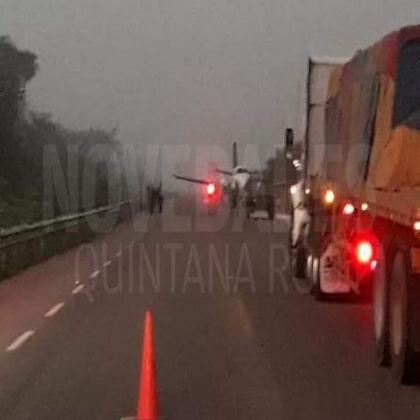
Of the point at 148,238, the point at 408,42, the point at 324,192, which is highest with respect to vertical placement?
the point at 408,42

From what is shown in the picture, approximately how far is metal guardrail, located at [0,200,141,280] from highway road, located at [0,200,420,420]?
59 centimetres

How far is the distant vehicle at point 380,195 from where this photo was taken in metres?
13.8

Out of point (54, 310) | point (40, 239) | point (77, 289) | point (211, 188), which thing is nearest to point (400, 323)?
point (54, 310)

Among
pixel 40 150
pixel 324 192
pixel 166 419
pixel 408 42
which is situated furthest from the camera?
pixel 40 150

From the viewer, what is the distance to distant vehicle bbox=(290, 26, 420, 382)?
13.8 m

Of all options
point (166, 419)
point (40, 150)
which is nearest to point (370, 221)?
point (166, 419)

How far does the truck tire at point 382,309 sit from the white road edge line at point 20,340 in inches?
159

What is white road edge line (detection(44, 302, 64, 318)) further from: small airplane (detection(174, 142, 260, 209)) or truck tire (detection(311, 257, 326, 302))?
small airplane (detection(174, 142, 260, 209))

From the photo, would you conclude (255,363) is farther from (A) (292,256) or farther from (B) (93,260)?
(B) (93,260)

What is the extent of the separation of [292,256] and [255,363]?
1313cm

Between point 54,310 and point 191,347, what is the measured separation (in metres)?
5.25

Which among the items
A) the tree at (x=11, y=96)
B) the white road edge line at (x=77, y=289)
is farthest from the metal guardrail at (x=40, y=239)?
the tree at (x=11, y=96)

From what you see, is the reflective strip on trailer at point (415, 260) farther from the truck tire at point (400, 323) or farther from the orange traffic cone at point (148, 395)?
the orange traffic cone at point (148, 395)

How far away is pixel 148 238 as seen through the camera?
4616cm
